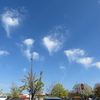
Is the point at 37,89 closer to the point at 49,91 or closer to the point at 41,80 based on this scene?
the point at 41,80

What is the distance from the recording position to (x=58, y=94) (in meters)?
55.8

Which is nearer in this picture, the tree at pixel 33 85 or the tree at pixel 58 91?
the tree at pixel 33 85

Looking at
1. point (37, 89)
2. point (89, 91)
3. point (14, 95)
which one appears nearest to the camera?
point (37, 89)

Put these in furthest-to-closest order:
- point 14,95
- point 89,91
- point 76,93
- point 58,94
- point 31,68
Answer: point 76,93 → point 89,91 → point 58,94 → point 14,95 → point 31,68

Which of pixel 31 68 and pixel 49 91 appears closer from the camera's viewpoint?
pixel 31 68

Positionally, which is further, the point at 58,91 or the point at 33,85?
the point at 58,91

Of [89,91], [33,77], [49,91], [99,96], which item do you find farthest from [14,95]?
[99,96]

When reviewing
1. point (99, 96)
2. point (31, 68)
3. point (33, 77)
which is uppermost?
point (31, 68)

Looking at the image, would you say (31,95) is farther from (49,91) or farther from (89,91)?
(89,91)

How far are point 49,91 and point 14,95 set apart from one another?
1573cm

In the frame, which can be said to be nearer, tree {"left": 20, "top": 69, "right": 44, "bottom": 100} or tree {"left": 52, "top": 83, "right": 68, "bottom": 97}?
tree {"left": 20, "top": 69, "right": 44, "bottom": 100}

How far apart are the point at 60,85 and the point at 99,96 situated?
130ft

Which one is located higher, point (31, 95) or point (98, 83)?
point (98, 83)

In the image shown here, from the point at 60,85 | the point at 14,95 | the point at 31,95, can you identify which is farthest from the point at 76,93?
the point at 31,95
